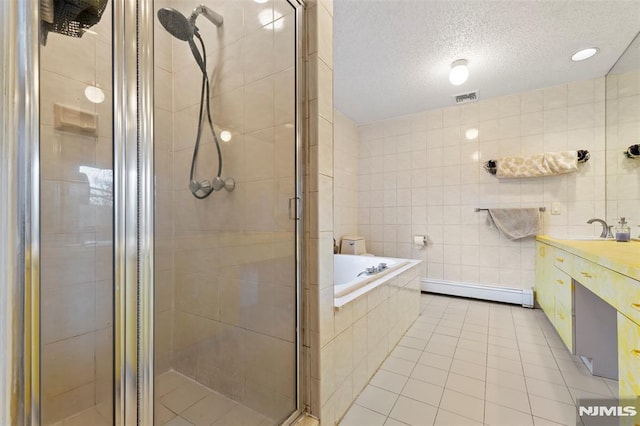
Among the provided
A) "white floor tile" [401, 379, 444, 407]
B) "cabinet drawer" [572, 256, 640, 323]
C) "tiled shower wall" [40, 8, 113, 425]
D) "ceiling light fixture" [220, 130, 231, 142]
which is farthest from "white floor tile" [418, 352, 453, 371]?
"ceiling light fixture" [220, 130, 231, 142]

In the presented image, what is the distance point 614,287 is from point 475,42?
1912 millimetres

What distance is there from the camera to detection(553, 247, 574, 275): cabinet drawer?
65.5 inches

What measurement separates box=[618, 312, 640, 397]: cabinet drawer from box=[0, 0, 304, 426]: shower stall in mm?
1215

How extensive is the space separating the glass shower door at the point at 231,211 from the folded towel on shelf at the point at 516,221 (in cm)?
269

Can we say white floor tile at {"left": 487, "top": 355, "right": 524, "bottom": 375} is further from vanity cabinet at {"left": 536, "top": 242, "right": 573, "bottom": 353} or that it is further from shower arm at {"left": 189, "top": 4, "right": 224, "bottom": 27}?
shower arm at {"left": 189, "top": 4, "right": 224, "bottom": 27}

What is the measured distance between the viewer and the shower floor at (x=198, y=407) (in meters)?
1.05

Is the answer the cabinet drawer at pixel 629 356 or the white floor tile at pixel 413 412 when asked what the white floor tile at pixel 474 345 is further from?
the cabinet drawer at pixel 629 356

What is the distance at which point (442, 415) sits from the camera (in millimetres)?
1262

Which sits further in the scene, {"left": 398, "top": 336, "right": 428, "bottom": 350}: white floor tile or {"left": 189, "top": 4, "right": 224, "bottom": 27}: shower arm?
{"left": 398, "top": 336, "right": 428, "bottom": 350}: white floor tile

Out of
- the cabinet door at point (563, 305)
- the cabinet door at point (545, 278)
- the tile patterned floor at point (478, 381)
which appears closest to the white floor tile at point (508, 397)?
the tile patterned floor at point (478, 381)

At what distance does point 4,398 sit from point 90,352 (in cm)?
66

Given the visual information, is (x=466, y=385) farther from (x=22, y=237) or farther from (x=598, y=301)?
(x=22, y=237)

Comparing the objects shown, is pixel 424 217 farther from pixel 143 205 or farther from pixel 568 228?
pixel 143 205

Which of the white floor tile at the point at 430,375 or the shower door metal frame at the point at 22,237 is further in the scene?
the white floor tile at the point at 430,375
